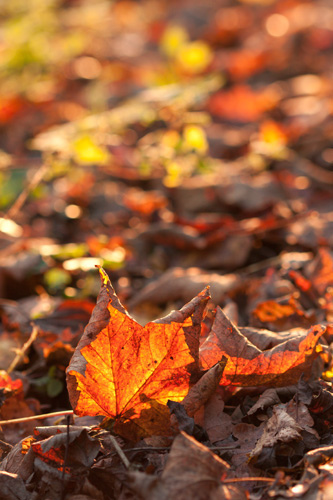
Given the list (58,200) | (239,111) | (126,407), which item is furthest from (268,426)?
(239,111)

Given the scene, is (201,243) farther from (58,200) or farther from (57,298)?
(58,200)

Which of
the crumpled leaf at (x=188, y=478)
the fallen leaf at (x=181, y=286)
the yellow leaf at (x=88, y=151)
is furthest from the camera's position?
the yellow leaf at (x=88, y=151)

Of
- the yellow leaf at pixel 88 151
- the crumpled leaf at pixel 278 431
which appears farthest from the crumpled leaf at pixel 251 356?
the yellow leaf at pixel 88 151

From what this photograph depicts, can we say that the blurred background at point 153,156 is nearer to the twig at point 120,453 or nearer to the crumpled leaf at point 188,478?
the twig at point 120,453

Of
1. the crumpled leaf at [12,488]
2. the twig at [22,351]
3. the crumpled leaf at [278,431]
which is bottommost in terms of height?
the twig at [22,351]

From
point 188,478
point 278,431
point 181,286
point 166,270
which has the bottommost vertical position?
point 166,270

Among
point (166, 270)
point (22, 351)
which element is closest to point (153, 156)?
point (166, 270)

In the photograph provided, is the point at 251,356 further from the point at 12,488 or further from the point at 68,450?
the point at 12,488
